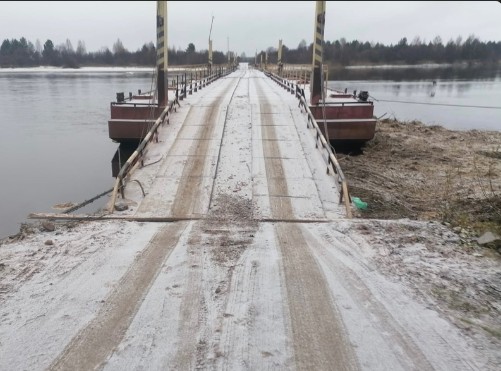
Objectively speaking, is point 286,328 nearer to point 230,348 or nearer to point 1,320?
point 230,348

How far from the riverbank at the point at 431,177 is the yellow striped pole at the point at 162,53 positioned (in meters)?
5.77

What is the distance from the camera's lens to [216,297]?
13.1 feet

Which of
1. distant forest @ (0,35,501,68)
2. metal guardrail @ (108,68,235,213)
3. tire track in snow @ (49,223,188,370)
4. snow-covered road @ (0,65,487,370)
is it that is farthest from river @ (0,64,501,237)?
distant forest @ (0,35,501,68)

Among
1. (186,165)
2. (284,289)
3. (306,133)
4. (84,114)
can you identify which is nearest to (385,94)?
(84,114)

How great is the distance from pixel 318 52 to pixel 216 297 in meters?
10.8

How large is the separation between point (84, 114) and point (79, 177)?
46.2 ft

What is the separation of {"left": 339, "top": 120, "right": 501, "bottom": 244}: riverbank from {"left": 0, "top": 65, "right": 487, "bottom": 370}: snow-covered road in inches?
65.1

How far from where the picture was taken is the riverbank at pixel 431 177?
7.01 meters

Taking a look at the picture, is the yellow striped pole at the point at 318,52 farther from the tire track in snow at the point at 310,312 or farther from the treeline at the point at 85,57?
the treeline at the point at 85,57

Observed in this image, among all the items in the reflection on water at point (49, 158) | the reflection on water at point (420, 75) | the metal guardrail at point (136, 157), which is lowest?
the reflection on water at point (49, 158)

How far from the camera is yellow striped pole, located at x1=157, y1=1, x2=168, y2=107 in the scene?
1201 centimetres

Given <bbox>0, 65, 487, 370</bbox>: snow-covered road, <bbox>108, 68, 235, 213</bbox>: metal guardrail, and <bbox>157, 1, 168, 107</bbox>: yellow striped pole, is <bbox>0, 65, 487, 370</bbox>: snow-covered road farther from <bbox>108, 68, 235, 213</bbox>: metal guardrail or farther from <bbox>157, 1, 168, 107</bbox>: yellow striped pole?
<bbox>157, 1, 168, 107</bbox>: yellow striped pole

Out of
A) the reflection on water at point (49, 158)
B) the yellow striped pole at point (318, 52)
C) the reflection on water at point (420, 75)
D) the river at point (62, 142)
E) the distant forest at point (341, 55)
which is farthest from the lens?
the distant forest at point (341, 55)

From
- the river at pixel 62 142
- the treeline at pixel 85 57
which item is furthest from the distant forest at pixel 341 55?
the river at pixel 62 142
